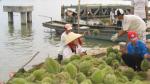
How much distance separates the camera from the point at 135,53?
7.61m

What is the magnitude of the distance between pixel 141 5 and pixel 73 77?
8267 mm

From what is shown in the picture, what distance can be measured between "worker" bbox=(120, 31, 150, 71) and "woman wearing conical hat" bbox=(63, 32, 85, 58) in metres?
1.15

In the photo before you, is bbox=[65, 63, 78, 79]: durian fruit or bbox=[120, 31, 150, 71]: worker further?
bbox=[120, 31, 150, 71]: worker

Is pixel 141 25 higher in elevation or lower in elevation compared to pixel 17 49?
higher

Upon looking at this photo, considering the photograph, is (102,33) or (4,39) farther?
(4,39)

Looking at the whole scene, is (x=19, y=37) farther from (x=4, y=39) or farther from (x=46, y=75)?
(x=46, y=75)

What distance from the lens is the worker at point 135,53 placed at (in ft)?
24.5

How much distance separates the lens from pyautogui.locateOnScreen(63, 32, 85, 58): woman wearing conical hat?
8.27 meters

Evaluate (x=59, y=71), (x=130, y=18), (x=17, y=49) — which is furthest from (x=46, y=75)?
(x=17, y=49)

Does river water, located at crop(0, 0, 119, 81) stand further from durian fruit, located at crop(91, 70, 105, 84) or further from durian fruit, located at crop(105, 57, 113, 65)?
durian fruit, located at crop(91, 70, 105, 84)

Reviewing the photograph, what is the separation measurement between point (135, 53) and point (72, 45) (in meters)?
1.49

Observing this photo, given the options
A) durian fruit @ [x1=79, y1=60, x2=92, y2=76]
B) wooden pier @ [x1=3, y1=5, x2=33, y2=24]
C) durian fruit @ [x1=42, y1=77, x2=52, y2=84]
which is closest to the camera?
durian fruit @ [x1=42, y1=77, x2=52, y2=84]

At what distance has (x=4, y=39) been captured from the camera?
91.9ft

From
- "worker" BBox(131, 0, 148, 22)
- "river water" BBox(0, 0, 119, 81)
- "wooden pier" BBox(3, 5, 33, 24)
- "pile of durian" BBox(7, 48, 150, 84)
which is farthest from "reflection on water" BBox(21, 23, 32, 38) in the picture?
"pile of durian" BBox(7, 48, 150, 84)
